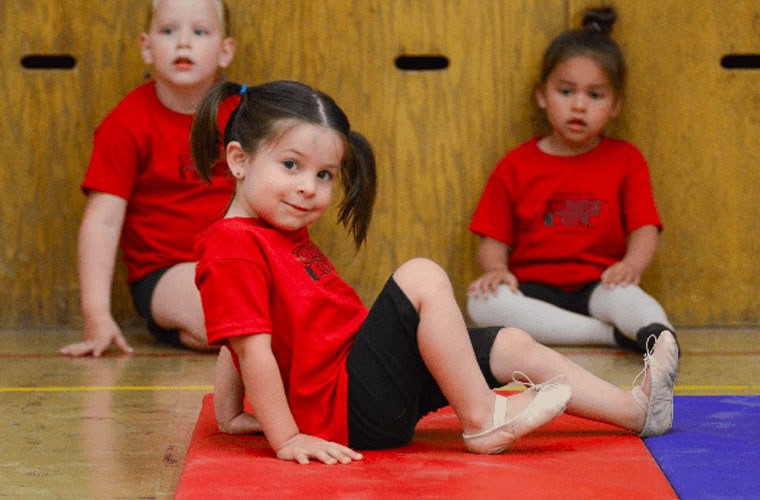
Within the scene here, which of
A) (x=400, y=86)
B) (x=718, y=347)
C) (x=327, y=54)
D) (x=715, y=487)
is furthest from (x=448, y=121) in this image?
(x=715, y=487)

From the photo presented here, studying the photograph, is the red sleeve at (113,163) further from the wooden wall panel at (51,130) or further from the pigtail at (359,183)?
the pigtail at (359,183)

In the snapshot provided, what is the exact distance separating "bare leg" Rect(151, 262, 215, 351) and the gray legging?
0.74 meters

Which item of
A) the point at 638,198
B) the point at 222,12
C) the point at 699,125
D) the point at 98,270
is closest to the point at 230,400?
the point at 98,270

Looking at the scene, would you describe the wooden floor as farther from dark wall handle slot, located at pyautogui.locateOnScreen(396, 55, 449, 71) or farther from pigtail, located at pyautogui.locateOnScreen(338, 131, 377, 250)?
dark wall handle slot, located at pyautogui.locateOnScreen(396, 55, 449, 71)

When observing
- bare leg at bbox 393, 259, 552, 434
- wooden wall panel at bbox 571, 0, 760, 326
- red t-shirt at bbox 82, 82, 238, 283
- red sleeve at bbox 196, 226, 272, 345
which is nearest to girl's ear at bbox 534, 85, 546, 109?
wooden wall panel at bbox 571, 0, 760, 326

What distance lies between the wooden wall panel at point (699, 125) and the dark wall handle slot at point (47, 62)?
141cm

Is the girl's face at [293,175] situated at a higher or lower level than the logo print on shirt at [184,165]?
higher

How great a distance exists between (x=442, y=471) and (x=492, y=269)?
154 centimetres

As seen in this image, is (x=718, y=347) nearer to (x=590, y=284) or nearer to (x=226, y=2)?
(x=590, y=284)

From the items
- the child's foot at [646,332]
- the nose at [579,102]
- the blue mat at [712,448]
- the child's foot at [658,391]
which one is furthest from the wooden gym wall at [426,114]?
the child's foot at [658,391]

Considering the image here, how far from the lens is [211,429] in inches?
86.6

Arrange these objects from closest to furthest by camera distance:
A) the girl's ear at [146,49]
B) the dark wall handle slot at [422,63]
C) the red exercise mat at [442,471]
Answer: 1. the red exercise mat at [442,471]
2. the girl's ear at [146,49]
3. the dark wall handle slot at [422,63]

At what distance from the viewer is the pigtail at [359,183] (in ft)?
6.98

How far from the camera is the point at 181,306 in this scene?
3168 millimetres
